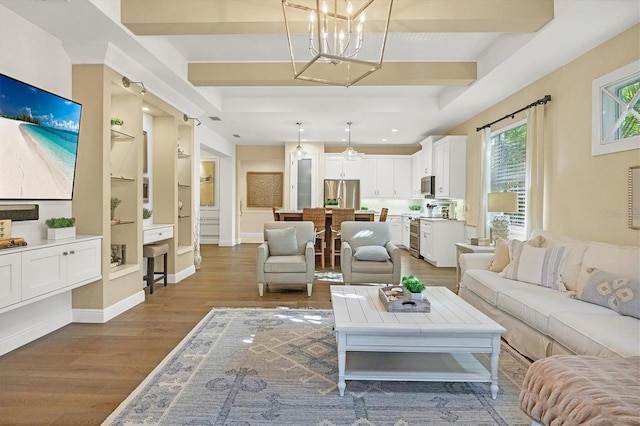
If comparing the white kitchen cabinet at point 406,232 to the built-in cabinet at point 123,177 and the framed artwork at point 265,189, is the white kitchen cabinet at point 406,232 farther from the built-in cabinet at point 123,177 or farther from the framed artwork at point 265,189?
the built-in cabinet at point 123,177

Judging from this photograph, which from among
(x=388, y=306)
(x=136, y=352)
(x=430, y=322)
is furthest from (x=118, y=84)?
(x=430, y=322)

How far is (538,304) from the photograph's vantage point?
2760 mm

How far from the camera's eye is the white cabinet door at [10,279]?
8.39 feet

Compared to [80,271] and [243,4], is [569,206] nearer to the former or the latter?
[243,4]

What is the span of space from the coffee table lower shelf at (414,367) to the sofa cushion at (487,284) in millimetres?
991

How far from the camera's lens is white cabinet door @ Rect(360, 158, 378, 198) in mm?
9820

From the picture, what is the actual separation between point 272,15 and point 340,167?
6.61m

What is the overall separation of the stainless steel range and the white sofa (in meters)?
4.02

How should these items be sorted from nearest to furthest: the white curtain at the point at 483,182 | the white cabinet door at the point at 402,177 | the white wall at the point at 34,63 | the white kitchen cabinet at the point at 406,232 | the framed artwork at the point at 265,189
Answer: the white wall at the point at 34,63 → the white curtain at the point at 483,182 → the white kitchen cabinet at the point at 406,232 → the white cabinet door at the point at 402,177 → the framed artwork at the point at 265,189

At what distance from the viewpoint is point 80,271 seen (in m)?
3.35

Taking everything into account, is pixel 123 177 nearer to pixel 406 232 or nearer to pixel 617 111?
pixel 617 111

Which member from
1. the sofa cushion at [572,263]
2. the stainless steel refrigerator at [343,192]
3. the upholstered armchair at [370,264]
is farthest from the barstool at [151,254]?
the stainless steel refrigerator at [343,192]

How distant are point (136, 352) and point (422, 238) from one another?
5.96m

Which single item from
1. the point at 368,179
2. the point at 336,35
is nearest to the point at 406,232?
the point at 368,179
